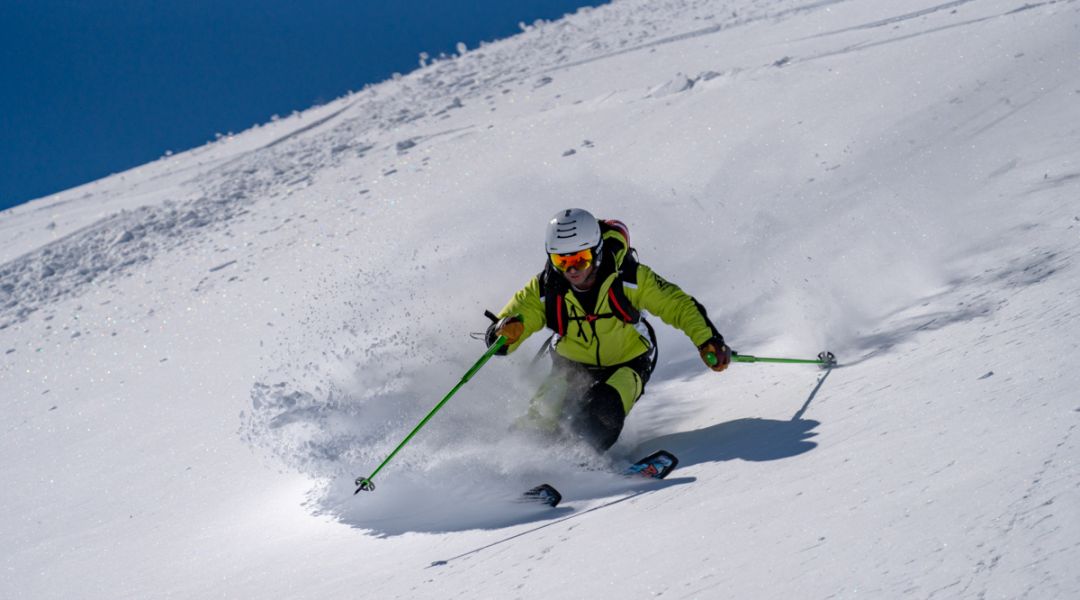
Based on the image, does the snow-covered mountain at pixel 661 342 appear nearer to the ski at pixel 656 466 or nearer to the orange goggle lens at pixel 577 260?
the ski at pixel 656 466

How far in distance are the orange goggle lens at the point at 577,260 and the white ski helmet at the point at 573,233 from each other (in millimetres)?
39

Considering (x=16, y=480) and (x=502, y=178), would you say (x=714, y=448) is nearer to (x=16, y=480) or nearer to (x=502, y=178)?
(x=16, y=480)

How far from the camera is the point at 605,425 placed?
16.6 feet

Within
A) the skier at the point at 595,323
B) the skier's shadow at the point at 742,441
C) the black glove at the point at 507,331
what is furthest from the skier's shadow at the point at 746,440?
the black glove at the point at 507,331

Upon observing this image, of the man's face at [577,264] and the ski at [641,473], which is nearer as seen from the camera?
the ski at [641,473]

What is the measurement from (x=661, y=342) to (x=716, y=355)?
8.37 feet

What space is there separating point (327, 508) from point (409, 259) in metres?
6.19

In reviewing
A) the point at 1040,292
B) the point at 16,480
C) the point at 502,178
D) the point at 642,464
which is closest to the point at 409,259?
the point at 502,178

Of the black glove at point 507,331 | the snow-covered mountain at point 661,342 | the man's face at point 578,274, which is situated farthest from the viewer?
the black glove at point 507,331

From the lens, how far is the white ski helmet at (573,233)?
5.06m

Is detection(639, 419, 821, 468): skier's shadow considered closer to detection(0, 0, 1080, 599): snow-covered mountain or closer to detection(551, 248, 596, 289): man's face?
detection(0, 0, 1080, 599): snow-covered mountain

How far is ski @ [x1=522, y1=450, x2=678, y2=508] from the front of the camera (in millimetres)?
4473

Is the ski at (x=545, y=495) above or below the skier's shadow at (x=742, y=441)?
above

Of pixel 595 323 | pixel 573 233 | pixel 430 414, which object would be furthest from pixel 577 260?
pixel 430 414
